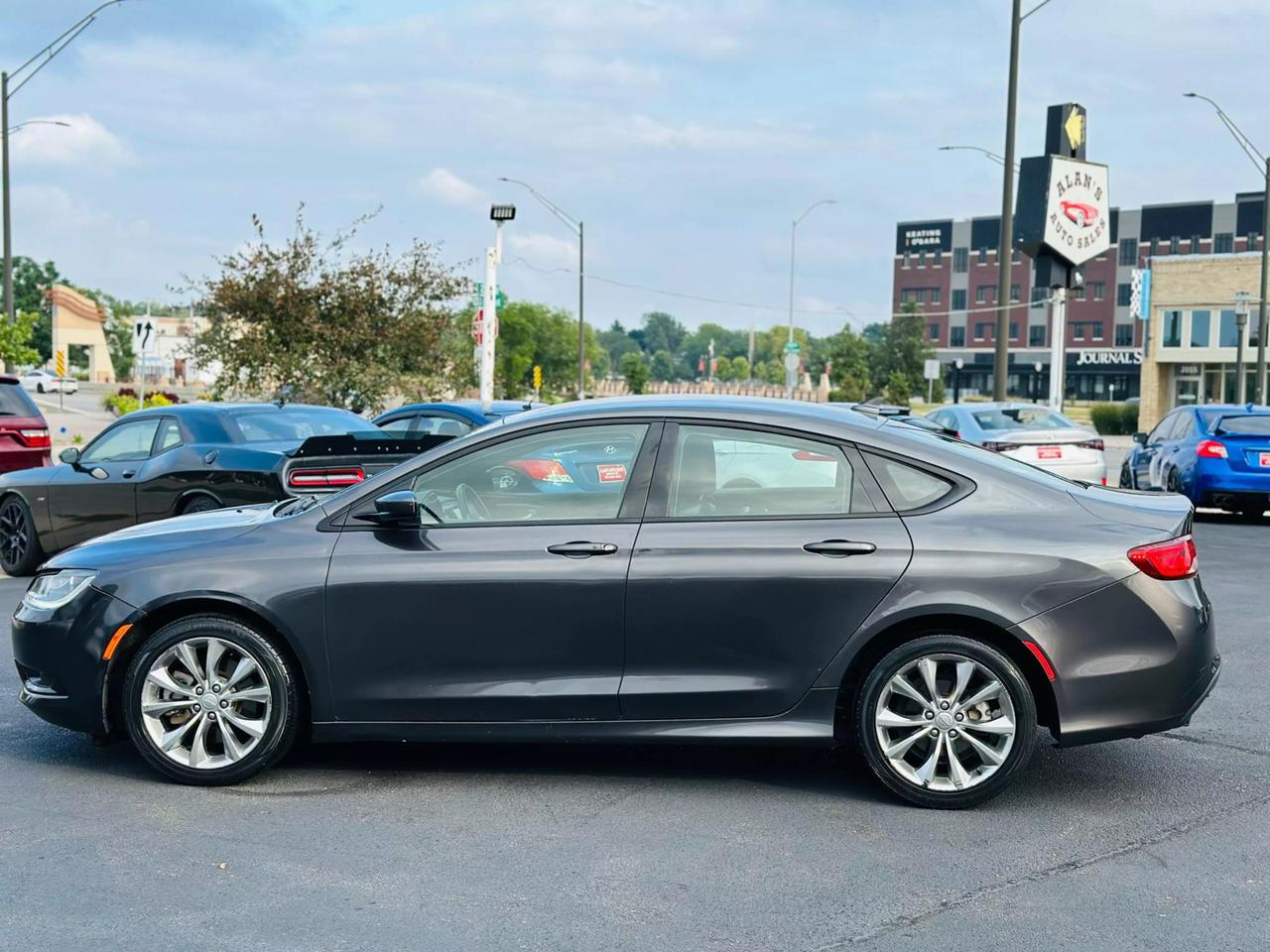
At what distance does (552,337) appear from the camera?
280 feet

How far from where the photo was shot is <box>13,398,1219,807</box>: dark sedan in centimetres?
553

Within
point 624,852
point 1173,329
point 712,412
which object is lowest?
point 624,852

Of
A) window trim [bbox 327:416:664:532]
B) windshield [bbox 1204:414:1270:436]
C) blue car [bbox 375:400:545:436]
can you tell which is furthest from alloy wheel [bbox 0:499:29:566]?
windshield [bbox 1204:414:1270:436]

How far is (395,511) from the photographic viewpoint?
561cm

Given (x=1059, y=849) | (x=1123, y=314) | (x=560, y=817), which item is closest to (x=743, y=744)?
(x=560, y=817)

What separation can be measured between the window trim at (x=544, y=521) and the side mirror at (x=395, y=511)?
4cm

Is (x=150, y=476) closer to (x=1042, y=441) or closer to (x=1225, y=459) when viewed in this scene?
(x=1042, y=441)

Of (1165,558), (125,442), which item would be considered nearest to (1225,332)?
(125,442)

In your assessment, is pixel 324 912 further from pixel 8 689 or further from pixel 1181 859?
pixel 8 689

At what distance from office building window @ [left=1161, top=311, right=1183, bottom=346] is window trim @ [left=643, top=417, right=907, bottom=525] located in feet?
200

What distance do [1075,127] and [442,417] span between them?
22310 millimetres

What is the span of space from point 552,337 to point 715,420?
8002 centimetres

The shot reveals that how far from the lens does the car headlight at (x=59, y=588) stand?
232 inches

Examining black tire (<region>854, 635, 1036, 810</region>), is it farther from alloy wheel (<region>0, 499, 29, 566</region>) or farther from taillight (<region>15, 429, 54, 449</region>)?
taillight (<region>15, 429, 54, 449</region>)
